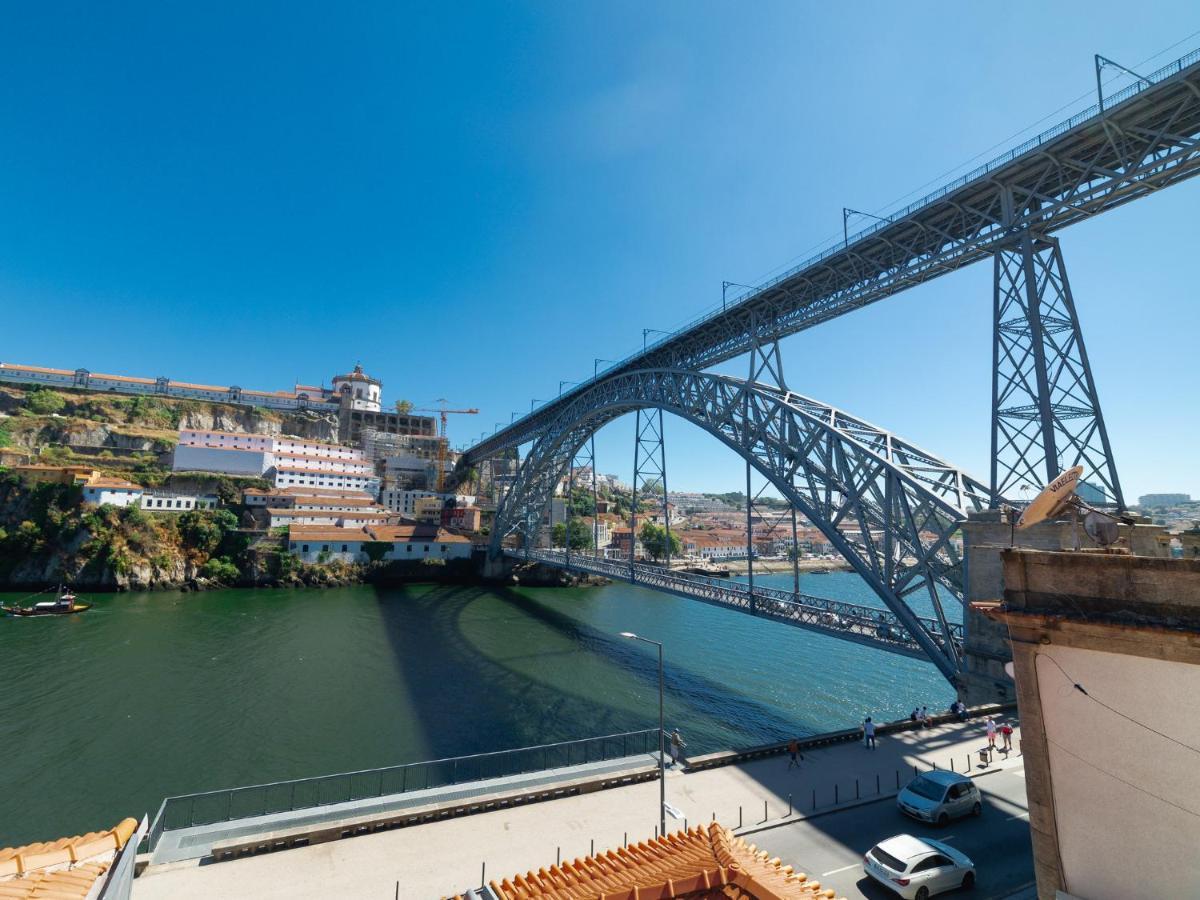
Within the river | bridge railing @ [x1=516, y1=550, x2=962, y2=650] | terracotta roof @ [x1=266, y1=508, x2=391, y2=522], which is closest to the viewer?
the river

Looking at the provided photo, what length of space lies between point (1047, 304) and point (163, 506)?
194 feet

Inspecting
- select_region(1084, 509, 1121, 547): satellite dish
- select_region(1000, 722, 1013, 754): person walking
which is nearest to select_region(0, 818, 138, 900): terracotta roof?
select_region(1084, 509, 1121, 547): satellite dish

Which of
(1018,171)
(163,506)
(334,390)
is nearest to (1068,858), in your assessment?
(1018,171)

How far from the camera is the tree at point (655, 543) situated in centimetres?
Result: 7525

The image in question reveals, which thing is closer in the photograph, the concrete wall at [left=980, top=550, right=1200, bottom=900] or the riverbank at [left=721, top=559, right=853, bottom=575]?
the concrete wall at [left=980, top=550, right=1200, bottom=900]

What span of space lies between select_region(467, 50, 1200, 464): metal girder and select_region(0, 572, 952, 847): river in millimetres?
14664

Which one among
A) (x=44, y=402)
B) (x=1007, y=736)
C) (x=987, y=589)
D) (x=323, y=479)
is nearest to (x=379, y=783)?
(x=987, y=589)

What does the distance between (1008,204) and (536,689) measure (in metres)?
21.2

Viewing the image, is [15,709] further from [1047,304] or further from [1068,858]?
[1047,304]

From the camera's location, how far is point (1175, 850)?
13.7 feet

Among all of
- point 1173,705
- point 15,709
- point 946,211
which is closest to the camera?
point 1173,705

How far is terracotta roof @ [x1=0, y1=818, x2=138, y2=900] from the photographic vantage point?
197 inches

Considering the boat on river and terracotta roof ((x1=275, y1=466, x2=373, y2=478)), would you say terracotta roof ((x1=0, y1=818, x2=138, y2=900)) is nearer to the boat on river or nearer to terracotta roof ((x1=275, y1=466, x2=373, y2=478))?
the boat on river

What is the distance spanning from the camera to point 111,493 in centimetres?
4278
